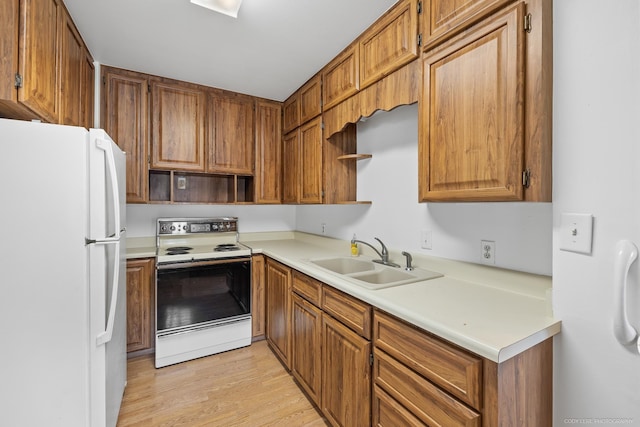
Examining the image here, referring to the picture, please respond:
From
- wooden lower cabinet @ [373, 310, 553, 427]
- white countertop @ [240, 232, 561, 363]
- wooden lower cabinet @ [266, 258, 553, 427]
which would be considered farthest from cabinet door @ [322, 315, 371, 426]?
white countertop @ [240, 232, 561, 363]

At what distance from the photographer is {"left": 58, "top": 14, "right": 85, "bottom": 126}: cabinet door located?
154 cm

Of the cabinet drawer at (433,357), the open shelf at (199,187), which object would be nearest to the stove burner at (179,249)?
the open shelf at (199,187)

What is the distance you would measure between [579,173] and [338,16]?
1446 mm

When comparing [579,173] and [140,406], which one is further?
[140,406]

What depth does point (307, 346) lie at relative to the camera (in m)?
1.80

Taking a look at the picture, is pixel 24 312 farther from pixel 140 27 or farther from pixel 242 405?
pixel 140 27

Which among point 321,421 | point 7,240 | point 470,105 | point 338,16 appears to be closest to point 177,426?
point 321,421

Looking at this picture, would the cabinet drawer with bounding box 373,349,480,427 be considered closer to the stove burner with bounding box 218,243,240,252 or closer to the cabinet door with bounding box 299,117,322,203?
the cabinet door with bounding box 299,117,322,203

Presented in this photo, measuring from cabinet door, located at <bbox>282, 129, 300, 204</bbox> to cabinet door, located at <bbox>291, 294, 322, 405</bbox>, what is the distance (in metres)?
1.12

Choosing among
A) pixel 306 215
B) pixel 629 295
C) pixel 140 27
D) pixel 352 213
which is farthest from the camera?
pixel 306 215

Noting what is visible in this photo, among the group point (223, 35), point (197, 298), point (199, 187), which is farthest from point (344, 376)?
point (199, 187)

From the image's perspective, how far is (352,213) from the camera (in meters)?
2.41

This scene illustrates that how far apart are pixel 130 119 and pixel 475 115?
260cm

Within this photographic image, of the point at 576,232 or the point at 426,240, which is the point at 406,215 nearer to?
the point at 426,240
